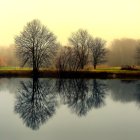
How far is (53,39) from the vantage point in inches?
913

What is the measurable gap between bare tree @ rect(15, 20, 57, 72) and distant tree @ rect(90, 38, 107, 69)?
2.40 m

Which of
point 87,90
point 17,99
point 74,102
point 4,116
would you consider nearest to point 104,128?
point 4,116

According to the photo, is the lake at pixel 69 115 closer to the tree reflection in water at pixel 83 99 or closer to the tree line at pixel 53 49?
the tree reflection in water at pixel 83 99

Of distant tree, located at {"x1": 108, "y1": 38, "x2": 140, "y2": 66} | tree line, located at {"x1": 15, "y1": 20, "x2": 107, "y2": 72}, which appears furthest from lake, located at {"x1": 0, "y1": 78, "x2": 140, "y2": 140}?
tree line, located at {"x1": 15, "y1": 20, "x2": 107, "y2": 72}

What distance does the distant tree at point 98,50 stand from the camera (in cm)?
2330

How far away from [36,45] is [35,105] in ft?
46.4

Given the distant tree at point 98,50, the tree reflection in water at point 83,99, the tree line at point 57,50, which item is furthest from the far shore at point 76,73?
the tree reflection in water at point 83,99

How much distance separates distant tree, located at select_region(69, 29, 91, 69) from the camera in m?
23.2

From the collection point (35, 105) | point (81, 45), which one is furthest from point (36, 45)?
point (35, 105)

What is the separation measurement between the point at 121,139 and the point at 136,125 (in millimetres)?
1322

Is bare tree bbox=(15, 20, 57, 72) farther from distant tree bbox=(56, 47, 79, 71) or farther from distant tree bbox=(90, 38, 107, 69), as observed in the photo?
distant tree bbox=(90, 38, 107, 69)

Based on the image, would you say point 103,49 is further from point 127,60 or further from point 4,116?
point 4,116

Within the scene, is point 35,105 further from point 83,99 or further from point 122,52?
point 122,52

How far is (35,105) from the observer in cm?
1074
